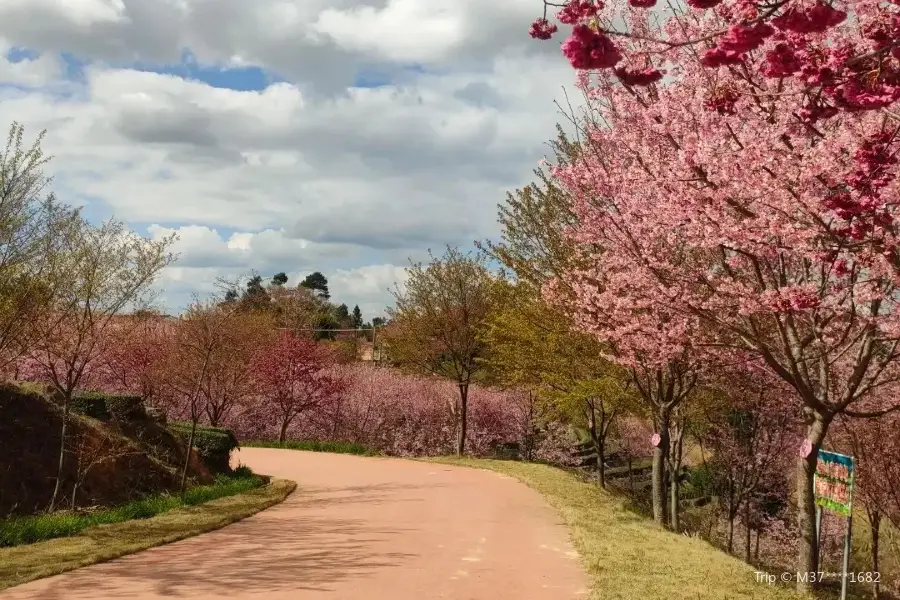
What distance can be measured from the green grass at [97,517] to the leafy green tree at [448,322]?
11.3 meters

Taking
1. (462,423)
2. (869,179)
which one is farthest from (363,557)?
(462,423)

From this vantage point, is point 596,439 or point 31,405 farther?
point 596,439

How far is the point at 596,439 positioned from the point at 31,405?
42.7ft

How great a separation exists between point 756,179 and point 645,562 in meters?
4.86

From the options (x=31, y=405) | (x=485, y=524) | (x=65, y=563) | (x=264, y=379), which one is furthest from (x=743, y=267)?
(x=264, y=379)

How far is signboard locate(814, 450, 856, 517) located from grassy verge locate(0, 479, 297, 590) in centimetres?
801

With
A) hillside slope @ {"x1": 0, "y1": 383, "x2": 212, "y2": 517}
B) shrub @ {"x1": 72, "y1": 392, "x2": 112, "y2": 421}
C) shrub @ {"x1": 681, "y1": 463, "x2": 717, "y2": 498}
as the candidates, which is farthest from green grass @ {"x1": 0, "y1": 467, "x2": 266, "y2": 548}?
shrub @ {"x1": 681, "y1": 463, "x2": 717, "y2": 498}

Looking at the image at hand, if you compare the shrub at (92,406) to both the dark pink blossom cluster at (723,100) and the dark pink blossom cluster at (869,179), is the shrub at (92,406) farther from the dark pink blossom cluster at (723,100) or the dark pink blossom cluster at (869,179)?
the dark pink blossom cluster at (869,179)

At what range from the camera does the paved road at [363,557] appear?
720 centimetres

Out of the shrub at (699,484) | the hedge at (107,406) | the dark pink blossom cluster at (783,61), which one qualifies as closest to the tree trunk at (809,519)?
the dark pink blossom cluster at (783,61)

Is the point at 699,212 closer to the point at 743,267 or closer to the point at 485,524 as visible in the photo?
the point at 743,267

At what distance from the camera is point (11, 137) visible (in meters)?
10.5

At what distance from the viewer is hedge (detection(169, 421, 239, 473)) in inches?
618

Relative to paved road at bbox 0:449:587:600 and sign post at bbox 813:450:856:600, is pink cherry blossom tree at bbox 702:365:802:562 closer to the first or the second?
paved road at bbox 0:449:587:600
